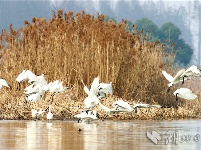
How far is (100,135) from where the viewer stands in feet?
38.9

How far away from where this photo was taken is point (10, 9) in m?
155

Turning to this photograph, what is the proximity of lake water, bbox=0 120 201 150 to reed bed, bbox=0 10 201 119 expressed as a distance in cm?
235

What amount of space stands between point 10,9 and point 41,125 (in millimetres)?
142847

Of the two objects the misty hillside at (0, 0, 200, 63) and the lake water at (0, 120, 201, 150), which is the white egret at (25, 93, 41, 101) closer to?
the lake water at (0, 120, 201, 150)

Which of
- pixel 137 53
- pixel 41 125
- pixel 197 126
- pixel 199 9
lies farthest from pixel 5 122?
pixel 199 9

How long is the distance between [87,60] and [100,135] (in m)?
6.80

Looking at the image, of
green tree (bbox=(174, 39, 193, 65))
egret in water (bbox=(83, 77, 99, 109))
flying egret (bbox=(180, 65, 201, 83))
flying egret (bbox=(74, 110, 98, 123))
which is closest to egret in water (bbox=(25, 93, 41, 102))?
flying egret (bbox=(74, 110, 98, 123))

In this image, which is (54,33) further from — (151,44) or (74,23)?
(151,44)

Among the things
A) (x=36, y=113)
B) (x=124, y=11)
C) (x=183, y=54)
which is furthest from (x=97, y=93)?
(x=124, y=11)

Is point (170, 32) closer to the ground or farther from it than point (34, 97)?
farther from it

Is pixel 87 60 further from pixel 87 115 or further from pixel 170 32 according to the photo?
pixel 170 32

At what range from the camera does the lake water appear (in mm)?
10195

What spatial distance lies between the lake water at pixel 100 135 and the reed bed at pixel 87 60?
2352 millimetres

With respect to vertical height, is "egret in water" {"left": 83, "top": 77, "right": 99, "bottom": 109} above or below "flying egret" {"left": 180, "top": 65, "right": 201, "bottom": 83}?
below
